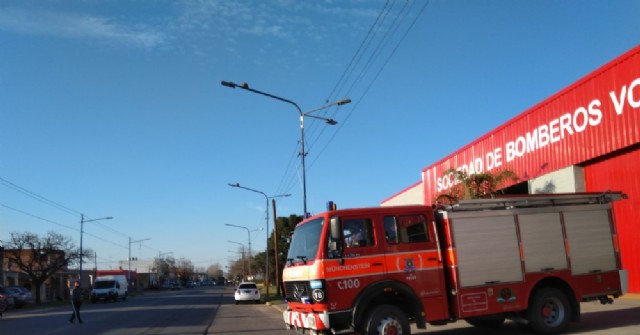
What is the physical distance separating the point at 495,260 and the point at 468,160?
17833mm

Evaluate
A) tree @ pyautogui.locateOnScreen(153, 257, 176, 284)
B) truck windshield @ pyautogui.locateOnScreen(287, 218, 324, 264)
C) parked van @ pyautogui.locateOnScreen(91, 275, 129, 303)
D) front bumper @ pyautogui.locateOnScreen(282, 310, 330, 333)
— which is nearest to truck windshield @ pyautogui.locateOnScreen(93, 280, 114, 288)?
parked van @ pyautogui.locateOnScreen(91, 275, 129, 303)

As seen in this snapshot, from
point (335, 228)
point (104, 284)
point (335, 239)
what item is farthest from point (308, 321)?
point (104, 284)

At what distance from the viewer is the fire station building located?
653 inches

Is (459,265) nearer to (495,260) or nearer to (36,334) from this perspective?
(495,260)

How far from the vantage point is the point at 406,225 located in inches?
411

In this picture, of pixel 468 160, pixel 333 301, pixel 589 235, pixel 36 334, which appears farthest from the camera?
pixel 468 160

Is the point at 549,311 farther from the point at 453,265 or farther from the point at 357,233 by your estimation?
the point at 357,233

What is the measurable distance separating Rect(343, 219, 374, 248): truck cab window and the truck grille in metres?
1.11

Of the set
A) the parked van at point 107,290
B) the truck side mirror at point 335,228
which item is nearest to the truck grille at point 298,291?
the truck side mirror at point 335,228

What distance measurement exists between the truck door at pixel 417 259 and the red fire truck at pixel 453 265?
2 centimetres

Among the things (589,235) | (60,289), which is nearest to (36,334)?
(589,235)

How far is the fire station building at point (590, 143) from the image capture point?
16.6 meters

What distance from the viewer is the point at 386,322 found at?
32.0 feet

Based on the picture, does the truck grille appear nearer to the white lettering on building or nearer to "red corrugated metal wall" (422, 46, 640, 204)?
"red corrugated metal wall" (422, 46, 640, 204)
